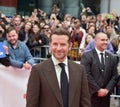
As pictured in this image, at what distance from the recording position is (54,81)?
12.2 feet

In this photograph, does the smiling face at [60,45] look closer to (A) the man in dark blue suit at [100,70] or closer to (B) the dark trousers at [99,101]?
(A) the man in dark blue suit at [100,70]

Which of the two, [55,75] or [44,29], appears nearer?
[55,75]

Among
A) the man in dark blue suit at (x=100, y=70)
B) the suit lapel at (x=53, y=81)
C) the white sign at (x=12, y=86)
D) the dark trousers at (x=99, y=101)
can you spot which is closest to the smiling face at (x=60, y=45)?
the suit lapel at (x=53, y=81)

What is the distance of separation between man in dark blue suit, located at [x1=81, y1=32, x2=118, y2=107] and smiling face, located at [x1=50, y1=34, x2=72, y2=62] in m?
2.83

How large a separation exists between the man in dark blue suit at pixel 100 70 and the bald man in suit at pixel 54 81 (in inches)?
→ 106

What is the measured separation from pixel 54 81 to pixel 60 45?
1.18ft

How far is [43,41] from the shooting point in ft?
38.1

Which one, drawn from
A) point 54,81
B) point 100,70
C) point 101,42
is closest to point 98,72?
point 100,70

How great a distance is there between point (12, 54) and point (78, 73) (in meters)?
3.36

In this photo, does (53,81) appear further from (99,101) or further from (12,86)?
(99,101)

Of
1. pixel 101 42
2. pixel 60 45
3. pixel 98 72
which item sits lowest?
pixel 98 72

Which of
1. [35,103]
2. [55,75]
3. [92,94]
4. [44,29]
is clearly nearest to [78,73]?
[55,75]

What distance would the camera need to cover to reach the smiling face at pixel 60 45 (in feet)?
11.9

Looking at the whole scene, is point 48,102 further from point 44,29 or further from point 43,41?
point 44,29
